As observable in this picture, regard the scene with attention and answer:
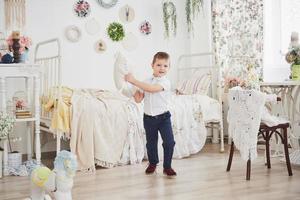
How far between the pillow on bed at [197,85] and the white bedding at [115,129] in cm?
43

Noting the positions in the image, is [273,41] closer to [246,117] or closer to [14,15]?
[246,117]

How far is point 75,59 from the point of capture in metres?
5.18

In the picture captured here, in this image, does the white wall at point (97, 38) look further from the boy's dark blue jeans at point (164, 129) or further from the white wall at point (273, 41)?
the boy's dark blue jeans at point (164, 129)

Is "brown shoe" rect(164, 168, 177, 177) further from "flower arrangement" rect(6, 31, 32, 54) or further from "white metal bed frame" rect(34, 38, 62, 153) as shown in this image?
"flower arrangement" rect(6, 31, 32, 54)

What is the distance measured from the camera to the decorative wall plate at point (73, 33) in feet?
16.8

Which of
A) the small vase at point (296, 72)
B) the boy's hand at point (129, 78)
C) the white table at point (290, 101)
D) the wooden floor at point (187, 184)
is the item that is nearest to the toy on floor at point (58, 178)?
the wooden floor at point (187, 184)

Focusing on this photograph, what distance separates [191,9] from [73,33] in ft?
5.19

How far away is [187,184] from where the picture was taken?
11.3ft

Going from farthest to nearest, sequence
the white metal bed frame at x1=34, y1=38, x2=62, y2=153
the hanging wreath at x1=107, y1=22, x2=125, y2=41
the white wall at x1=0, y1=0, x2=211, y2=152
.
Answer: the hanging wreath at x1=107, y1=22, x2=125, y2=41 < the white wall at x1=0, y1=0, x2=211, y2=152 < the white metal bed frame at x1=34, y1=38, x2=62, y2=153

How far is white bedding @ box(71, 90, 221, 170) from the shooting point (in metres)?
4.05

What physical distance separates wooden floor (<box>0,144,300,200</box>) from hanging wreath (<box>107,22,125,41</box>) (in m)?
1.78

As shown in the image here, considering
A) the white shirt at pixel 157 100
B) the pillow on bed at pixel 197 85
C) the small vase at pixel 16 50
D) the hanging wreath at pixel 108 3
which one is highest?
the hanging wreath at pixel 108 3

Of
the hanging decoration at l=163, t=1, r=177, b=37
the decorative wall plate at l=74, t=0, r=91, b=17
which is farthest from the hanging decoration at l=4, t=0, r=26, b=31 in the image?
the hanging decoration at l=163, t=1, r=177, b=37

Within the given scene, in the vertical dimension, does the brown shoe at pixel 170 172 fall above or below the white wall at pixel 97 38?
below
